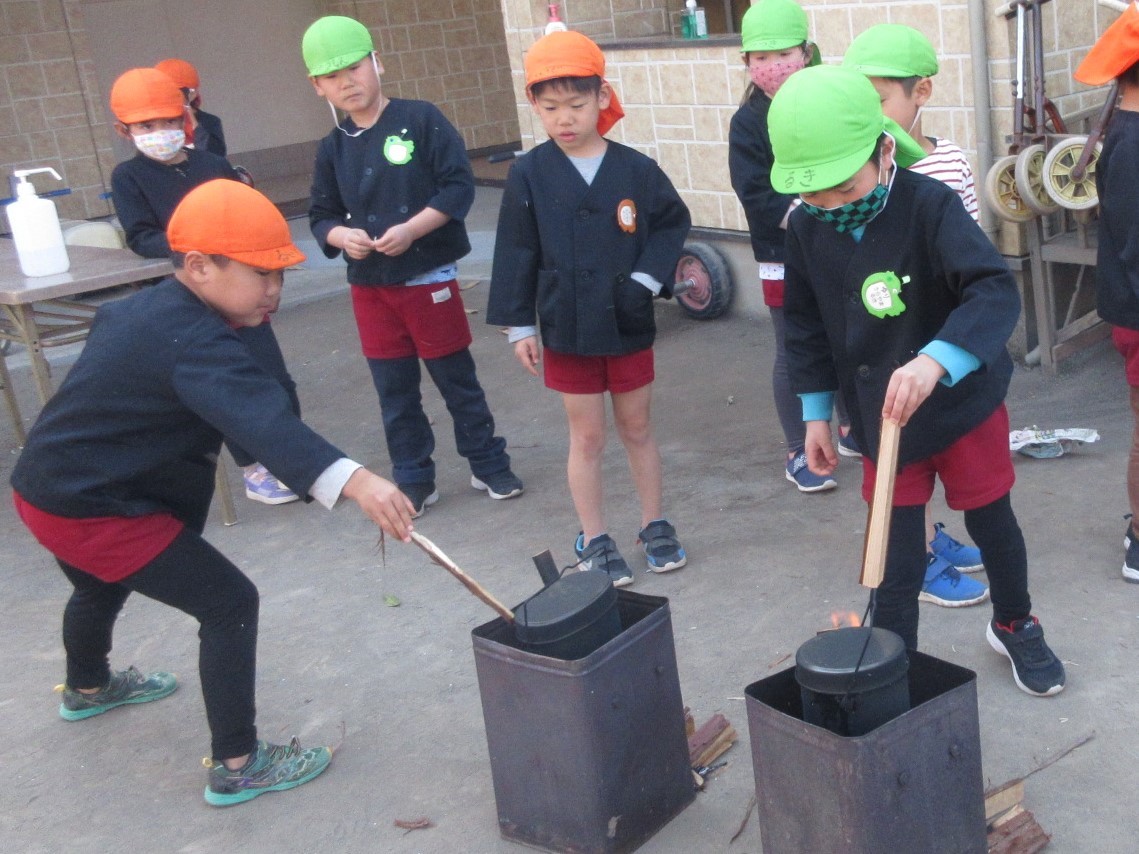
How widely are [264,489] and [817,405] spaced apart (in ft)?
10.00

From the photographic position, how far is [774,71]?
438 cm

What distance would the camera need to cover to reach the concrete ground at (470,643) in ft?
10.5

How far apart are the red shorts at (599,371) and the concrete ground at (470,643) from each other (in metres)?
0.64

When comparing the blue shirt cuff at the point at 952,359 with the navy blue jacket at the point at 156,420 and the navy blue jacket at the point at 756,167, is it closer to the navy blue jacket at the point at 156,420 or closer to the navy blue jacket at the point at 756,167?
the navy blue jacket at the point at 156,420

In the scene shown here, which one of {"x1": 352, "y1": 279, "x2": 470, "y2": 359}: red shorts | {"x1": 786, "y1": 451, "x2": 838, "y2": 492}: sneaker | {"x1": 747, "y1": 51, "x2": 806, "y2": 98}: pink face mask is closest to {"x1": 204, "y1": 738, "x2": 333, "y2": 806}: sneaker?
{"x1": 352, "y1": 279, "x2": 470, "y2": 359}: red shorts

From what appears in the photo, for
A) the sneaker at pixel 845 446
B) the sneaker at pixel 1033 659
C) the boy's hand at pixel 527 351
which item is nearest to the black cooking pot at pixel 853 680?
the sneaker at pixel 1033 659

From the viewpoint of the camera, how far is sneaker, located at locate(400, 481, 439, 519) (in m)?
5.21

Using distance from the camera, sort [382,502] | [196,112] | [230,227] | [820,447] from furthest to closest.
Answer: [196,112] < [820,447] < [230,227] < [382,502]

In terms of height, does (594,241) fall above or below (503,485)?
above

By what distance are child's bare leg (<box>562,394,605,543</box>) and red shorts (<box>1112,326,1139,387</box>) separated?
1.57m

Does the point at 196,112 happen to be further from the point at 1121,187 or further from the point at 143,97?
the point at 1121,187

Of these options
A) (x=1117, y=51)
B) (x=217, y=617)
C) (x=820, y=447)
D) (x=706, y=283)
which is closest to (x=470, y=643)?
(x=217, y=617)

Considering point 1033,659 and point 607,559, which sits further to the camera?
point 607,559

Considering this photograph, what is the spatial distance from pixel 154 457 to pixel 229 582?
1.24 feet
